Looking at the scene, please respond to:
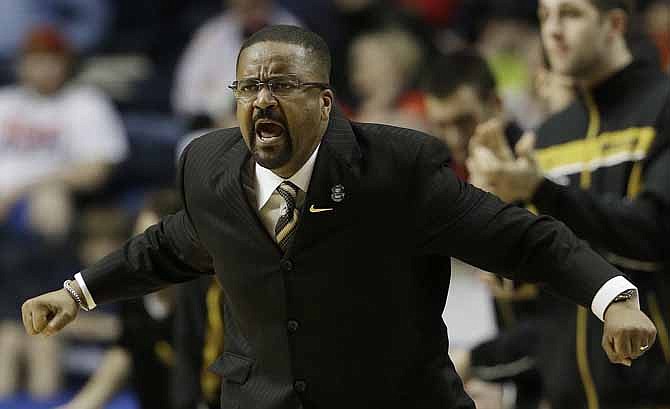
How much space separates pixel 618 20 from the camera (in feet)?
16.1

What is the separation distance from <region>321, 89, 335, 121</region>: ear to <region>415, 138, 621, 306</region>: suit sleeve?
0.25m

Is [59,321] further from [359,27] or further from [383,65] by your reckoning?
[359,27]

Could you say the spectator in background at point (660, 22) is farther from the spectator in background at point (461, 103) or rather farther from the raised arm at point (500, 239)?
the raised arm at point (500, 239)

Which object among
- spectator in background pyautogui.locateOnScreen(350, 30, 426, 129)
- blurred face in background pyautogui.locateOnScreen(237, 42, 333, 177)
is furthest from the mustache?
spectator in background pyautogui.locateOnScreen(350, 30, 426, 129)

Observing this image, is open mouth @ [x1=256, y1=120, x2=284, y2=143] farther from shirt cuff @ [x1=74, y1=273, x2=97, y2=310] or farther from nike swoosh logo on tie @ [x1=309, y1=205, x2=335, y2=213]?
shirt cuff @ [x1=74, y1=273, x2=97, y2=310]

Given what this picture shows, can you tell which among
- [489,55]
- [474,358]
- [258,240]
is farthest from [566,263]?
[489,55]

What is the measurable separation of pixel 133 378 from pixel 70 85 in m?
3.87

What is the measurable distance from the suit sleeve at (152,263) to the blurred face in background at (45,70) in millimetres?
5569

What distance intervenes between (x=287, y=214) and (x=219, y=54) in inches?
226

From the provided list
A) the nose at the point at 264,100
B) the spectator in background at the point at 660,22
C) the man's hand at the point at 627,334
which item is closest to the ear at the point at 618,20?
the man's hand at the point at 627,334

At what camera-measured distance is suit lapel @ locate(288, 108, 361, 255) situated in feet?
11.8

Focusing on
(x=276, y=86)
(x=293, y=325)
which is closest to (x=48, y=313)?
(x=293, y=325)

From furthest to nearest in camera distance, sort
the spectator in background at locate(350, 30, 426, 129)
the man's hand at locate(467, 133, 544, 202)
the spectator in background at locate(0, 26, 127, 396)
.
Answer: the spectator in background at locate(0, 26, 127, 396), the spectator in background at locate(350, 30, 426, 129), the man's hand at locate(467, 133, 544, 202)

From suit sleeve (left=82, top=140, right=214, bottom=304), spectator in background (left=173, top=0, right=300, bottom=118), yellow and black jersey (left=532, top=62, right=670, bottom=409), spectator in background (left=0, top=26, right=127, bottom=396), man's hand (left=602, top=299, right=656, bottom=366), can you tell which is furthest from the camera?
spectator in background (left=173, top=0, right=300, bottom=118)
